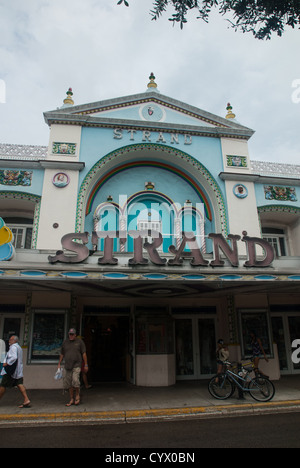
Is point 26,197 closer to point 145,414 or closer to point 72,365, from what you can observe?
point 72,365

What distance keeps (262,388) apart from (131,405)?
11.3 ft

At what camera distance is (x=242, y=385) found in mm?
8930

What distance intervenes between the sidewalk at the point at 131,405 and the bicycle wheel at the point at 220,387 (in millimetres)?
187

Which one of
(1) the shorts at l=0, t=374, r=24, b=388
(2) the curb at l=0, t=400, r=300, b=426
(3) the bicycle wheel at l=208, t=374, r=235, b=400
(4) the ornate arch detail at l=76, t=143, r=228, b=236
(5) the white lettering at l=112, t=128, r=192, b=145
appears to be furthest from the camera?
(5) the white lettering at l=112, t=128, r=192, b=145

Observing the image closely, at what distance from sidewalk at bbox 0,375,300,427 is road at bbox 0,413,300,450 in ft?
1.41

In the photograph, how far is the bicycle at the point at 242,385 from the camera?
8773 millimetres

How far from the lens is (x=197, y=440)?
5867mm

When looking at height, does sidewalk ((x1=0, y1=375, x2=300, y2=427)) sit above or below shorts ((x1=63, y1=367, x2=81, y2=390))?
below

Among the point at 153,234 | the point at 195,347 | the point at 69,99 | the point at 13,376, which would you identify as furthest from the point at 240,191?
the point at 13,376

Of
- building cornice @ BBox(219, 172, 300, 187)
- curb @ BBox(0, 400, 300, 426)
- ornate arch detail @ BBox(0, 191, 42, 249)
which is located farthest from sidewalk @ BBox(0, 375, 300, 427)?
building cornice @ BBox(219, 172, 300, 187)

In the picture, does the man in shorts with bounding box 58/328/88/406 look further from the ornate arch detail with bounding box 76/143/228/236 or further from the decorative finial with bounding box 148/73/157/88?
the decorative finial with bounding box 148/73/157/88

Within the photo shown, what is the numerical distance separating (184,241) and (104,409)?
4804 millimetres

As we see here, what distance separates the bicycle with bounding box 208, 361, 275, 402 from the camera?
8.77m

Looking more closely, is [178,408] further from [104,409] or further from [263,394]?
[263,394]
